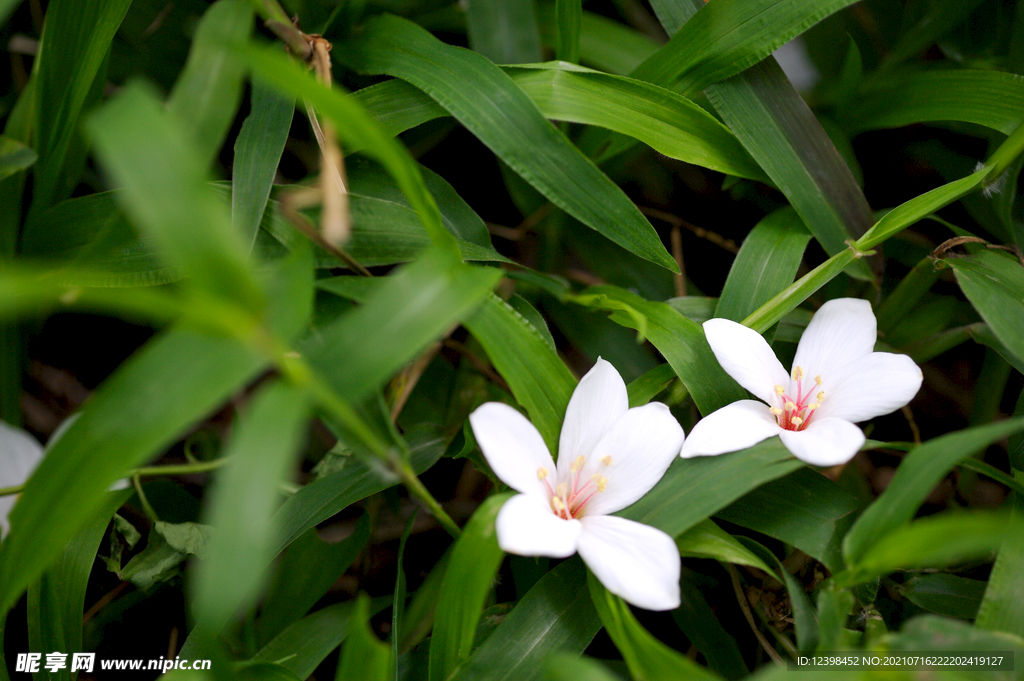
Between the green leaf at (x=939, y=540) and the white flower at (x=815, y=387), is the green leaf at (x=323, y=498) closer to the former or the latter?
the white flower at (x=815, y=387)

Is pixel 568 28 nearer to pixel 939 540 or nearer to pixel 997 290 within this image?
pixel 997 290

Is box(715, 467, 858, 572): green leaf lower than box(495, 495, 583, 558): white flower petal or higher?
lower

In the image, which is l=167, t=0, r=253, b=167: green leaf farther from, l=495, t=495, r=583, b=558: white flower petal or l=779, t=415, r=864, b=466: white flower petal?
l=779, t=415, r=864, b=466: white flower petal

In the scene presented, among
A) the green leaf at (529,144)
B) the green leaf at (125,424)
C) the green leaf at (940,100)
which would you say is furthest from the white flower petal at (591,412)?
the green leaf at (940,100)

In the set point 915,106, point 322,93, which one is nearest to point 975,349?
point 915,106

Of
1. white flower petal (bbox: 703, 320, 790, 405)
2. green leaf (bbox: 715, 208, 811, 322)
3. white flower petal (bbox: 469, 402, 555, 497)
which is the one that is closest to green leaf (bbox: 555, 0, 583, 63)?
green leaf (bbox: 715, 208, 811, 322)

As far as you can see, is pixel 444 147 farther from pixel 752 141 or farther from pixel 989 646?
pixel 989 646
